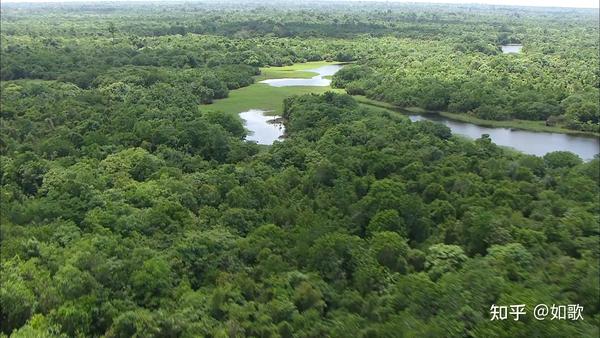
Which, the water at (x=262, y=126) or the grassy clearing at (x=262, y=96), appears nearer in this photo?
the water at (x=262, y=126)

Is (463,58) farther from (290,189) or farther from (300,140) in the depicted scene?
(290,189)

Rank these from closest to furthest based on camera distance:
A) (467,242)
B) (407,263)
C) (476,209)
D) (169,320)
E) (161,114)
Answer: (169,320), (407,263), (467,242), (476,209), (161,114)

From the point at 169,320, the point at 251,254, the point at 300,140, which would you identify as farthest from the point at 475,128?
the point at 169,320

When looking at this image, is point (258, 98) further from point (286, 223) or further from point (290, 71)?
point (286, 223)

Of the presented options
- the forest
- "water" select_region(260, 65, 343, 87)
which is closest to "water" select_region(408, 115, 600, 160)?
the forest

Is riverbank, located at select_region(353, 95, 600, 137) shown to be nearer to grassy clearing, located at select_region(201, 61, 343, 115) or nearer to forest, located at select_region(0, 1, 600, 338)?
forest, located at select_region(0, 1, 600, 338)

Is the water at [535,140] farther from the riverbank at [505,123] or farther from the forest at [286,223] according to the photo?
the forest at [286,223]

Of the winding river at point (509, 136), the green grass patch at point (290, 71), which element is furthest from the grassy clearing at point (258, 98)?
the green grass patch at point (290, 71)
